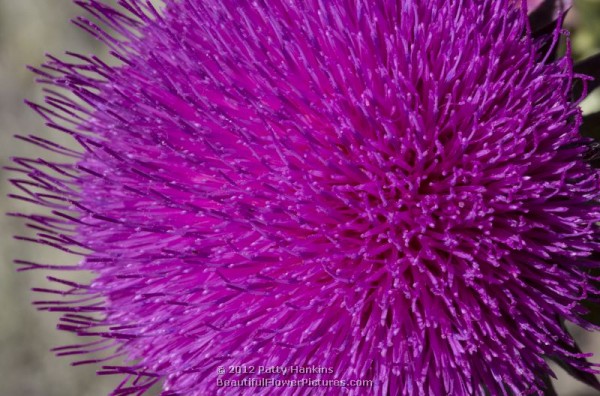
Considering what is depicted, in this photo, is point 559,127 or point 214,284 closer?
point 559,127

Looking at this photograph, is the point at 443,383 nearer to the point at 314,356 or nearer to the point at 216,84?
the point at 314,356

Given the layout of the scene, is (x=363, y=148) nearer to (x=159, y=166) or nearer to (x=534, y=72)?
(x=534, y=72)

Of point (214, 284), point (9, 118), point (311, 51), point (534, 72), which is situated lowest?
point (214, 284)

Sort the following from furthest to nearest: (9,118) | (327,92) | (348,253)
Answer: (9,118) → (327,92) → (348,253)

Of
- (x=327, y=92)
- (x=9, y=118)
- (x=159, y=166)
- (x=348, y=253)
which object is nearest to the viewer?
→ (x=348, y=253)

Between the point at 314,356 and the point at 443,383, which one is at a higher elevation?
the point at 314,356

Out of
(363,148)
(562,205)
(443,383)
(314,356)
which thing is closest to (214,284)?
(314,356)
